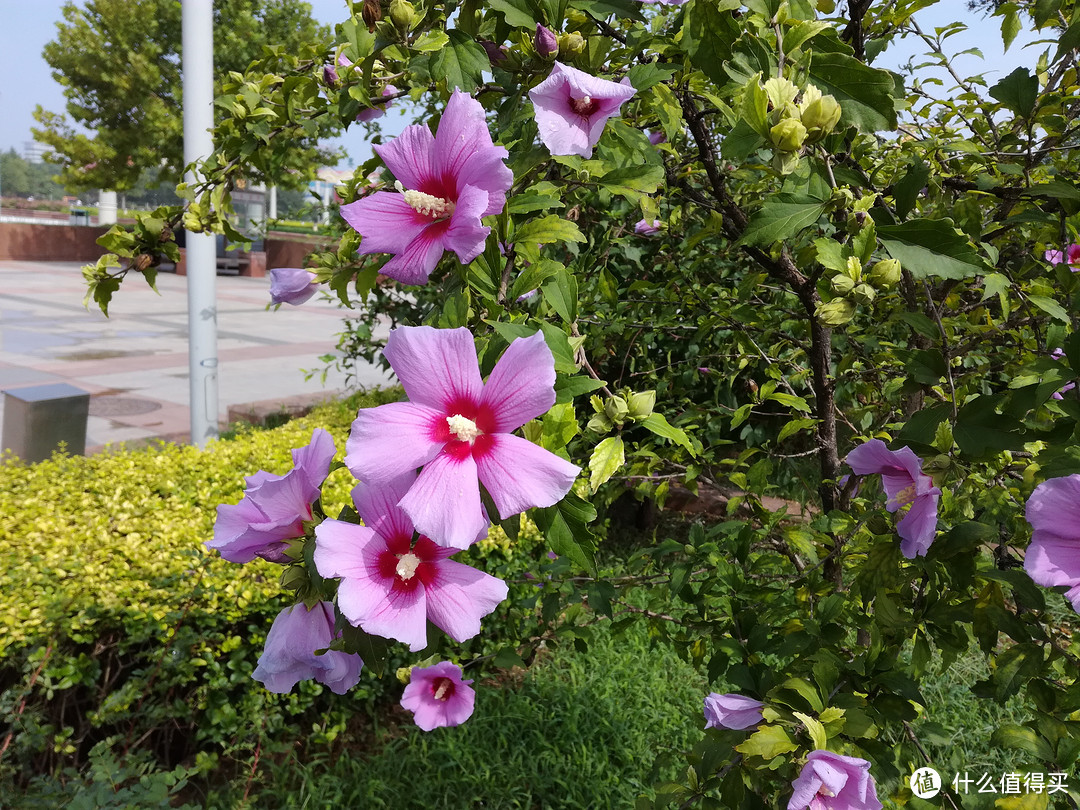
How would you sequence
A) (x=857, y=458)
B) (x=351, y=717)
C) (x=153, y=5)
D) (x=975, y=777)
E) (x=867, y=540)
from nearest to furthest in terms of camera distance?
(x=857, y=458) → (x=867, y=540) → (x=975, y=777) → (x=351, y=717) → (x=153, y=5)

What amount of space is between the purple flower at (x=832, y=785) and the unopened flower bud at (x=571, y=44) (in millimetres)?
802

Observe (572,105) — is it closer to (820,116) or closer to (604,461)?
(820,116)

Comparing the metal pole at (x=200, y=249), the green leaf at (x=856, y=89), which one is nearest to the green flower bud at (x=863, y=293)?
the green leaf at (x=856, y=89)

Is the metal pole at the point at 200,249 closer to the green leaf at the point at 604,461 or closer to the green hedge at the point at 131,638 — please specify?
the green hedge at the point at 131,638

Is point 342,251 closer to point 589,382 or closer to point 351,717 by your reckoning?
point 589,382

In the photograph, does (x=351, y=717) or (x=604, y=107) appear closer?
(x=604, y=107)

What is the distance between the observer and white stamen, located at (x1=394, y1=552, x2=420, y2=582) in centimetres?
65

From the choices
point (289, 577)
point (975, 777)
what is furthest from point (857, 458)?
point (975, 777)

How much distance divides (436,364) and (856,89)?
51 cm

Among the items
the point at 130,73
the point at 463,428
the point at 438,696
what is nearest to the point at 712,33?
the point at 463,428

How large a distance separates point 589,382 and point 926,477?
45 cm

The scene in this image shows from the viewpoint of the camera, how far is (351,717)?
260cm

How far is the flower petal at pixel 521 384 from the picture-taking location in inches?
23.1

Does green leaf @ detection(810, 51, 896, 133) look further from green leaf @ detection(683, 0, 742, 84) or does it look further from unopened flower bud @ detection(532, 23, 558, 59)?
unopened flower bud @ detection(532, 23, 558, 59)
